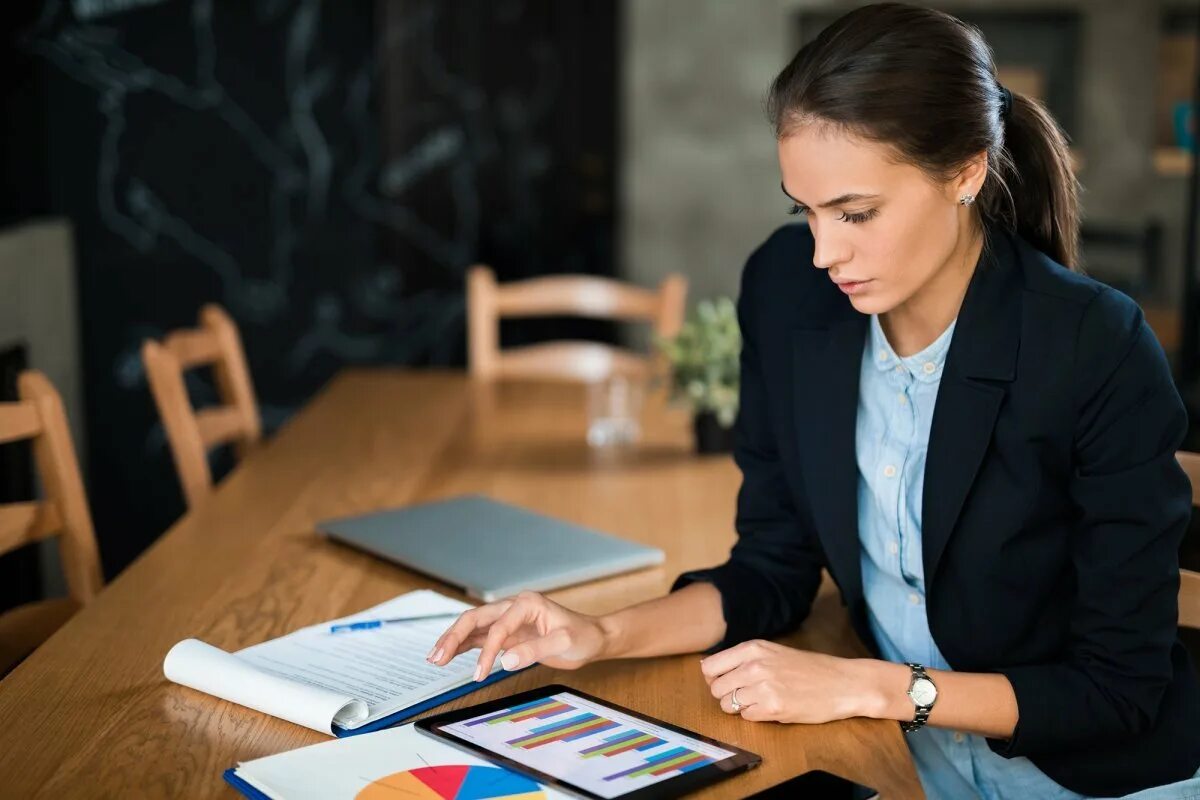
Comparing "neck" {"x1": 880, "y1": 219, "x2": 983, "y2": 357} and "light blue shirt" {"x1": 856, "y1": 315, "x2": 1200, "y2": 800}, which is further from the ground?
"neck" {"x1": 880, "y1": 219, "x2": 983, "y2": 357}

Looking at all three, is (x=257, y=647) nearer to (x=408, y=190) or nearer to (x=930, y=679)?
(x=930, y=679)

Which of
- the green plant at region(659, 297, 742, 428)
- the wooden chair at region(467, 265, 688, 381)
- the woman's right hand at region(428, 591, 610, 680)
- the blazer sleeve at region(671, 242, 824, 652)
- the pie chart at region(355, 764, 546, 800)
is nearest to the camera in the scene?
the pie chart at region(355, 764, 546, 800)

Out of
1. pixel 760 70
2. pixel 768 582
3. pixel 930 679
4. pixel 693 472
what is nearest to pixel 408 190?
pixel 760 70

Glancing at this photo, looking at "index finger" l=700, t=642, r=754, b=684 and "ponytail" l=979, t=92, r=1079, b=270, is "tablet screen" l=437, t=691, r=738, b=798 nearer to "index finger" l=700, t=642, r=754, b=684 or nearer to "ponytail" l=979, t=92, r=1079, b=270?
"index finger" l=700, t=642, r=754, b=684

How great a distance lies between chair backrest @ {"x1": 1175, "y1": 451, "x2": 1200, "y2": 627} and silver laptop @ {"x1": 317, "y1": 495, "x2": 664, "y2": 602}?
2.01 feet

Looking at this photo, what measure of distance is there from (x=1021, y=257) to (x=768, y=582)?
1.45 feet

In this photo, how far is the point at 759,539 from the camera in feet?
5.38

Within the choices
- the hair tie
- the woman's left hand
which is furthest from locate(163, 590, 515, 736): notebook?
the hair tie

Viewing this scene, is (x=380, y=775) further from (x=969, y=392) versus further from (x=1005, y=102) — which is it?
(x=1005, y=102)

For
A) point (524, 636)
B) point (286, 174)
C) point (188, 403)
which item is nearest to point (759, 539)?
point (524, 636)

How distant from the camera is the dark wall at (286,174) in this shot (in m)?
3.98

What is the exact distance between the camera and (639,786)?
44.8 inches

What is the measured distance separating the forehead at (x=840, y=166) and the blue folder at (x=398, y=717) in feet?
1.79

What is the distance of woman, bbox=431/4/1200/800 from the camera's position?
134 cm
